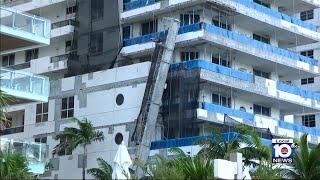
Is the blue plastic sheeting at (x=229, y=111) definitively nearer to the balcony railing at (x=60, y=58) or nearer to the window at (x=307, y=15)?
the balcony railing at (x=60, y=58)

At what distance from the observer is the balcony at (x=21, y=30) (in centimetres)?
3706

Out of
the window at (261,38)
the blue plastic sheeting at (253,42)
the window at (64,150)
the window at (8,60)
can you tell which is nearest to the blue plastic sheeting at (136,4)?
the blue plastic sheeting at (253,42)

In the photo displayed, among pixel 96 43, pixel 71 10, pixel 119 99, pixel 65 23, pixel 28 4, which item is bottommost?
pixel 119 99

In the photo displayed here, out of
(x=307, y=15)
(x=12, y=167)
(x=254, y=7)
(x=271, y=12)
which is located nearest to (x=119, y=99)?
(x=254, y=7)

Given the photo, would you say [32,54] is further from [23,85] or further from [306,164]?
[306,164]

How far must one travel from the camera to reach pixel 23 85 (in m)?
37.8

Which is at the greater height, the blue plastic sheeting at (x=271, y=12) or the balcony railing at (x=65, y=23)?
the blue plastic sheeting at (x=271, y=12)

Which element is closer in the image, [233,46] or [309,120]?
[233,46]

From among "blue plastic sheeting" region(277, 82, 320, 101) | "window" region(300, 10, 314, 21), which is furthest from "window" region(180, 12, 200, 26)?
"window" region(300, 10, 314, 21)

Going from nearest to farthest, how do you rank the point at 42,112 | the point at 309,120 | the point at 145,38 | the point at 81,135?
the point at 81,135, the point at 145,38, the point at 42,112, the point at 309,120

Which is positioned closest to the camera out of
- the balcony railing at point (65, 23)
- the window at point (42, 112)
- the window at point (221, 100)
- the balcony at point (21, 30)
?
the balcony at point (21, 30)

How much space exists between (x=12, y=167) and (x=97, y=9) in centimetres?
3136

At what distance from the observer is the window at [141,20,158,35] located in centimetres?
5744

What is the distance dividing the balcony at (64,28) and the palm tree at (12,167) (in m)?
30.9
